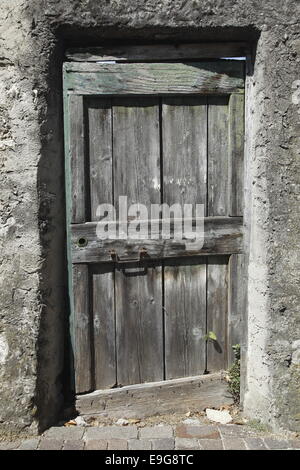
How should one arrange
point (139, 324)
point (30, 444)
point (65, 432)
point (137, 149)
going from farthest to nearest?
point (139, 324) → point (137, 149) → point (65, 432) → point (30, 444)

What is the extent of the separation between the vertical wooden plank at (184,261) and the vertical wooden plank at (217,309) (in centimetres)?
4

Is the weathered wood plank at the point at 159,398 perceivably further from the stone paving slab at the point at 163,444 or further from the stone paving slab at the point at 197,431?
the stone paving slab at the point at 163,444

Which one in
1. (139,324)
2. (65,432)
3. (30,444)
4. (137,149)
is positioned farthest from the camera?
(139,324)

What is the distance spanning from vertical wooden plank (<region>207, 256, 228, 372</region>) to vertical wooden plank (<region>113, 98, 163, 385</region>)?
1.06ft

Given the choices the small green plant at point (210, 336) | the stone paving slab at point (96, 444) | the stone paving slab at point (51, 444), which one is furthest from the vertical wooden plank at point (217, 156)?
the stone paving slab at point (51, 444)

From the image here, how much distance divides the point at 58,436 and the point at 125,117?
188 centimetres

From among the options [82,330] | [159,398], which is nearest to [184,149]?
[82,330]

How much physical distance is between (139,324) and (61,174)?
40.9 inches

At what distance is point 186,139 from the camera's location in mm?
2592

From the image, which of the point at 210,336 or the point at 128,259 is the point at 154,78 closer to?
the point at 128,259

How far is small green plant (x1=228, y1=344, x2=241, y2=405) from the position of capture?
2.71 meters

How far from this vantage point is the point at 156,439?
2.38 m

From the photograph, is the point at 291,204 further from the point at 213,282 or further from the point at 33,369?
the point at 33,369

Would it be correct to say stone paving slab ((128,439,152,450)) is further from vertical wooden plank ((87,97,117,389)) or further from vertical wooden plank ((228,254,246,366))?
vertical wooden plank ((228,254,246,366))
